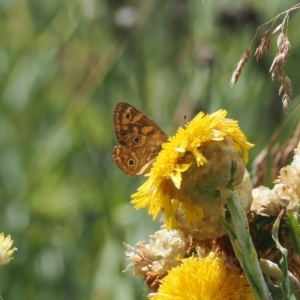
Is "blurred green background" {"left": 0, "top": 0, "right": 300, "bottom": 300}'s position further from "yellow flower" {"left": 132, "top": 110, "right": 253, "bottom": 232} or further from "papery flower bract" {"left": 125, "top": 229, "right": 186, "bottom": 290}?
"yellow flower" {"left": 132, "top": 110, "right": 253, "bottom": 232}

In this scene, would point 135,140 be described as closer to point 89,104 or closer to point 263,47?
point 263,47

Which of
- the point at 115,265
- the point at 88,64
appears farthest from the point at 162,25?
the point at 115,265

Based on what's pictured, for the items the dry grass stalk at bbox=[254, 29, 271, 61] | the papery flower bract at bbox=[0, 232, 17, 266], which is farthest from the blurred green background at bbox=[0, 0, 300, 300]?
the dry grass stalk at bbox=[254, 29, 271, 61]

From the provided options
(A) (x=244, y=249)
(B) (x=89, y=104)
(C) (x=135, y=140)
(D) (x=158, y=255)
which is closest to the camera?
(A) (x=244, y=249)

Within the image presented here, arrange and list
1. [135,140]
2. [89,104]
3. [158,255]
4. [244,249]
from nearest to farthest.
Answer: [244,249]
[158,255]
[135,140]
[89,104]

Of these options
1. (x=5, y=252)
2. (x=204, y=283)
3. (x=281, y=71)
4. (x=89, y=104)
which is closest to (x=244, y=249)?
(x=204, y=283)

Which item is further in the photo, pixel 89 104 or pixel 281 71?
pixel 89 104
